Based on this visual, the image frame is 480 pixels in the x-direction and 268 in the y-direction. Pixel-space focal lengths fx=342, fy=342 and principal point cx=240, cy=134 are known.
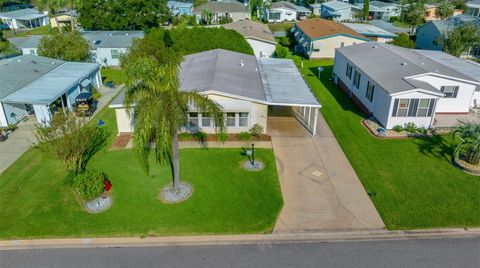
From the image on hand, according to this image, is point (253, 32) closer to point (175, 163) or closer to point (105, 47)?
point (105, 47)

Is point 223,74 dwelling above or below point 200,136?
above

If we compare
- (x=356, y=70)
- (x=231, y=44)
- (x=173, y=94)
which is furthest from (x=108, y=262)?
(x=231, y=44)

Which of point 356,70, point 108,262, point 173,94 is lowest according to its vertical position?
point 108,262

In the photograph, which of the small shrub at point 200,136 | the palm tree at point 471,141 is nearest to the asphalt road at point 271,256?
the palm tree at point 471,141

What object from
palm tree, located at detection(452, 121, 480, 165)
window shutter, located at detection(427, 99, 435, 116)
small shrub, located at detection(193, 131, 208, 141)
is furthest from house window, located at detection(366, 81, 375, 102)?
small shrub, located at detection(193, 131, 208, 141)

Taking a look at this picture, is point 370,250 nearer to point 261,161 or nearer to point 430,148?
point 261,161

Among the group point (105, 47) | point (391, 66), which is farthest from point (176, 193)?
point (105, 47)
